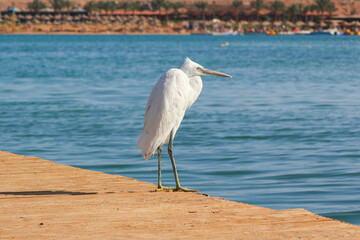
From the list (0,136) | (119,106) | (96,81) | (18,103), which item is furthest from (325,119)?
(96,81)

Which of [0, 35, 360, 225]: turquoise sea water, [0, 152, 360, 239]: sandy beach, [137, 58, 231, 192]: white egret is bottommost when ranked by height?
[0, 35, 360, 225]: turquoise sea water

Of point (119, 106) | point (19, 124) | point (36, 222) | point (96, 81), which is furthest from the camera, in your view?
point (96, 81)

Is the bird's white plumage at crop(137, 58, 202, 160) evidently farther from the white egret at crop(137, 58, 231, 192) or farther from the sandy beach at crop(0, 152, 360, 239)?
the sandy beach at crop(0, 152, 360, 239)

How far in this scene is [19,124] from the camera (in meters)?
21.2

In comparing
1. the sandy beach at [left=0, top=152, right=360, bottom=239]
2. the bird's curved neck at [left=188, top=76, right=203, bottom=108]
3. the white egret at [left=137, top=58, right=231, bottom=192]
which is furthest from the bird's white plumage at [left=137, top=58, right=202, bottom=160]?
the sandy beach at [left=0, top=152, right=360, bottom=239]

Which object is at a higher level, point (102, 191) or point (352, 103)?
point (102, 191)

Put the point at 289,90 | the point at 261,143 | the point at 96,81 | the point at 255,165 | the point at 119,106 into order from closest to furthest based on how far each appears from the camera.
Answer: the point at 255,165 → the point at 261,143 → the point at 119,106 → the point at 289,90 → the point at 96,81

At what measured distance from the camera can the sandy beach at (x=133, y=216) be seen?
6.12 m

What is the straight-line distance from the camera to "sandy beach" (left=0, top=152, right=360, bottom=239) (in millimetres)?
6125

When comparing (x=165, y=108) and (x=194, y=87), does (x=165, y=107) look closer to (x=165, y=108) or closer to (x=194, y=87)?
(x=165, y=108)

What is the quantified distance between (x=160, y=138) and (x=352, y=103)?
1929cm

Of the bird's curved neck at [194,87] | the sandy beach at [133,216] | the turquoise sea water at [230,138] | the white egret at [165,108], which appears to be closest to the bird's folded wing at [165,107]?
the white egret at [165,108]

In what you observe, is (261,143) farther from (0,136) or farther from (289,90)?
(289,90)

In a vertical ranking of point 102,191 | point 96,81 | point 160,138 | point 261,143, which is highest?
point 160,138
